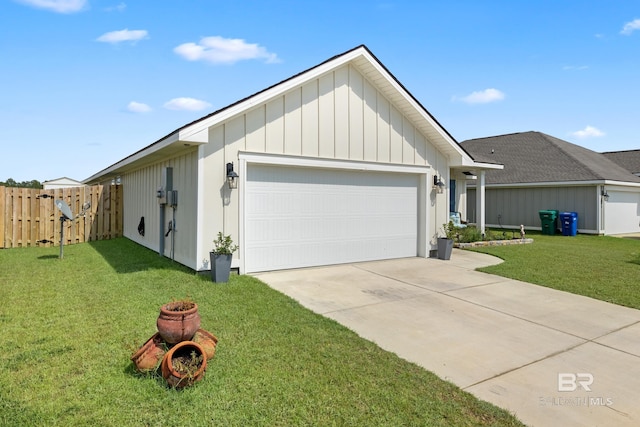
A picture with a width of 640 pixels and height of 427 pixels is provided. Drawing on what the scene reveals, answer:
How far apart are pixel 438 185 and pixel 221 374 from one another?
8579mm

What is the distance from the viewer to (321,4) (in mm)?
10359

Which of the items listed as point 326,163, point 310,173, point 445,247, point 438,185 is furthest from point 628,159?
point 310,173

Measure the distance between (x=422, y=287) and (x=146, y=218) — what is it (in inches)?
331

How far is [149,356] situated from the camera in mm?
3156

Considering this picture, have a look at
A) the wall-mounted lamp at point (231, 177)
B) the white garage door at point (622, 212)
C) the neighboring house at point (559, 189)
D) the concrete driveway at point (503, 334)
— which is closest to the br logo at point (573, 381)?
the concrete driveway at point (503, 334)

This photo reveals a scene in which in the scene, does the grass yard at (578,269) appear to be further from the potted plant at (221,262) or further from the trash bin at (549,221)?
the potted plant at (221,262)

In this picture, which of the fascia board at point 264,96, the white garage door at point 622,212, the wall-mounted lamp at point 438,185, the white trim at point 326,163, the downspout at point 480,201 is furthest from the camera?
the white garage door at point 622,212

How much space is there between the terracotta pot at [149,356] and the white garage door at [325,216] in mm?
4219

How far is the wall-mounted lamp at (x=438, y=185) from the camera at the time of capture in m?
10.3

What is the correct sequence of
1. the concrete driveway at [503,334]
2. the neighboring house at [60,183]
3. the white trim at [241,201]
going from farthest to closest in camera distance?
the neighboring house at [60,183] < the white trim at [241,201] < the concrete driveway at [503,334]

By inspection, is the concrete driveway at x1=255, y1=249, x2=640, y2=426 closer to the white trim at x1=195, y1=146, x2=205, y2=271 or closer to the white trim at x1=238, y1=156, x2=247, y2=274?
the white trim at x1=238, y1=156, x2=247, y2=274

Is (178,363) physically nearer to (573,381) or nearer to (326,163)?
(573,381)

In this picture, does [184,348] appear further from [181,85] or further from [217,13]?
[181,85]

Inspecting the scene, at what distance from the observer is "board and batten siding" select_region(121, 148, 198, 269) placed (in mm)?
7352
